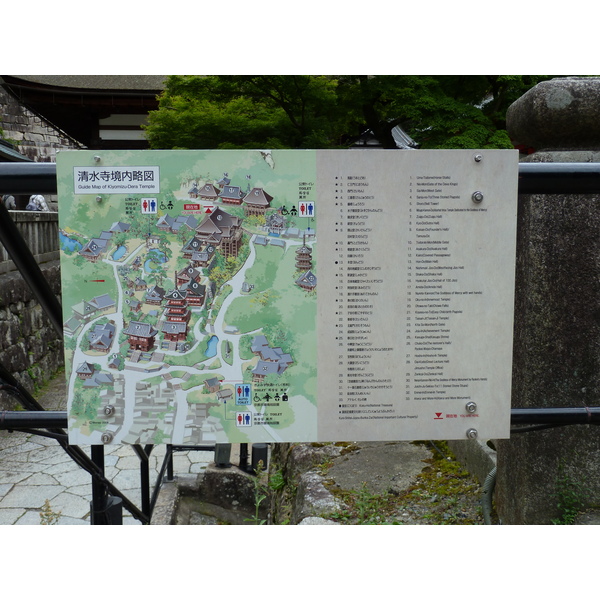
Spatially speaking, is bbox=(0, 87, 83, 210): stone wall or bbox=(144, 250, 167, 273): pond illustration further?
bbox=(0, 87, 83, 210): stone wall

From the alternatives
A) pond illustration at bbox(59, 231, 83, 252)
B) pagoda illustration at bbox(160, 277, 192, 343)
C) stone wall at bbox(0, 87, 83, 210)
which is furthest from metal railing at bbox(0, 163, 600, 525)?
stone wall at bbox(0, 87, 83, 210)

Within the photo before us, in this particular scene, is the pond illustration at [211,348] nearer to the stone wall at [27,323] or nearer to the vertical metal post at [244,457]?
the vertical metal post at [244,457]

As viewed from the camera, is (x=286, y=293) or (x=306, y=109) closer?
(x=286, y=293)

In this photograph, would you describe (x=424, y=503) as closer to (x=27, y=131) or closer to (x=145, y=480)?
(x=145, y=480)

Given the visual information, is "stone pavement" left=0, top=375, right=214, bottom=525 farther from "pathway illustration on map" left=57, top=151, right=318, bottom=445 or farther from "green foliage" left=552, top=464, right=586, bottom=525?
"green foliage" left=552, top=464, right=586, bottom=525

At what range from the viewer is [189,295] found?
1.51 m

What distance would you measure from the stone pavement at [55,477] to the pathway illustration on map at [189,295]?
10.3 feet

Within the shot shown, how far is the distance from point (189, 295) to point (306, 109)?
30.3ft

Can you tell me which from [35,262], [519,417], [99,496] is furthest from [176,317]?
[519,417]

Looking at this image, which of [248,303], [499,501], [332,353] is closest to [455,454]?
[499,501]

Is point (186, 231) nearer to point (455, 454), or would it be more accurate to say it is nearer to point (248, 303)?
point (248, 303)

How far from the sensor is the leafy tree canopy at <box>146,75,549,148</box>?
378 inches

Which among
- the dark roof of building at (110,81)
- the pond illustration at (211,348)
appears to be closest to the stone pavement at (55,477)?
the pond illustration at (211,348)

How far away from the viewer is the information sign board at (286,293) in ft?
4.82
